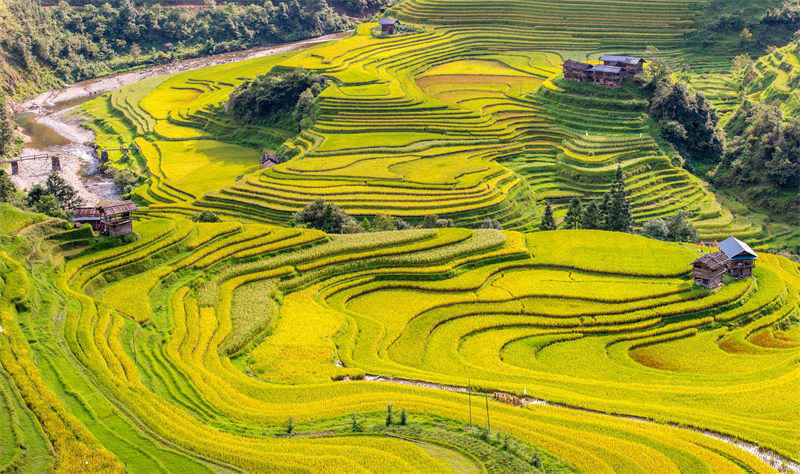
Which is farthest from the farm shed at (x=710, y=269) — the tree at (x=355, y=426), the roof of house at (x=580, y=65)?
the roof of house at (x=580, y=65)

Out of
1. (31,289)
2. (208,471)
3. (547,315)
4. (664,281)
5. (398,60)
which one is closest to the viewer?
(208,471)

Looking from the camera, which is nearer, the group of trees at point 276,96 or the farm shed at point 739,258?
the farm shed at point 739,258

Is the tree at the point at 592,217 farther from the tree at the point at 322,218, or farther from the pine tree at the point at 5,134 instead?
the pine tree at the point at 5,134

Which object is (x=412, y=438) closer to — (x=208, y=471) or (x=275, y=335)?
(x=208, y=471)

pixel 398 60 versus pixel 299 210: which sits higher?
pixel 398 60

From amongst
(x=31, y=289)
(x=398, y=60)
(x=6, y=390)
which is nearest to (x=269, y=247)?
(x=31, y=289)

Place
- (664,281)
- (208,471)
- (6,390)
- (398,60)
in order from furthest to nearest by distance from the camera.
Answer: (398,60), (664,281), (6,390), (208,471)
